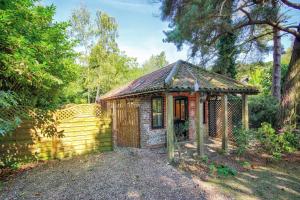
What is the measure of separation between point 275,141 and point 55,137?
26.7 ft

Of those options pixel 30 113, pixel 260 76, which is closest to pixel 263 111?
pixel 260 76

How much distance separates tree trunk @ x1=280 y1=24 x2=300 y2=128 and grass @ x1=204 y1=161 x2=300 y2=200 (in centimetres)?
271

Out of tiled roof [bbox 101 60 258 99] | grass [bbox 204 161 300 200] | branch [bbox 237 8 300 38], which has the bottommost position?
grass [bbox 204 161 300 200]

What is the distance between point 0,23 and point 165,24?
7.28 meters

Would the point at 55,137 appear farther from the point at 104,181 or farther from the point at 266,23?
the point at 266,23

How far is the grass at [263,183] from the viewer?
4746 millimetres

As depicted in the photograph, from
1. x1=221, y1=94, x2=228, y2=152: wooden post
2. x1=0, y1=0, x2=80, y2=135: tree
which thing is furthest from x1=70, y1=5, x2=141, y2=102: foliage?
x1=221, y1=94, x2=228, y2=152: wooden post

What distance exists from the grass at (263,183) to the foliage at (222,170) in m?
0.20

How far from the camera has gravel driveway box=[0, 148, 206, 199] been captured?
4.48m

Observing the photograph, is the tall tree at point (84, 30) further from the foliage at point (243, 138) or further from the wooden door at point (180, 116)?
the foliage at point (243, 138)

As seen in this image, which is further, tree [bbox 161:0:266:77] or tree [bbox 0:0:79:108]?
tree [bbox 161:0:266:77]

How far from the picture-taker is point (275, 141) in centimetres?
746

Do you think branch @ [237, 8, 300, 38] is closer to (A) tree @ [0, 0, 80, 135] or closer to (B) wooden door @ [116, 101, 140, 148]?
(B) wooden door @ [116, 101, 140, 148]

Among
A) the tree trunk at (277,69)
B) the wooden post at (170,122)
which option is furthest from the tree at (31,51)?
the tree trunk at (277,69)
